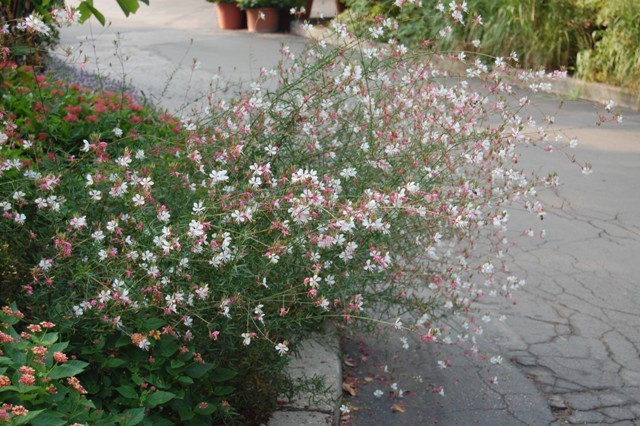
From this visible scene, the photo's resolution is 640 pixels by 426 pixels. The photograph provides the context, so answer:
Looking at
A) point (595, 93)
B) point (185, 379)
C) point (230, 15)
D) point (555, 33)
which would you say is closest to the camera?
point (185, 379)

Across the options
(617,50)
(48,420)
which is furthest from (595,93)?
(48,420)

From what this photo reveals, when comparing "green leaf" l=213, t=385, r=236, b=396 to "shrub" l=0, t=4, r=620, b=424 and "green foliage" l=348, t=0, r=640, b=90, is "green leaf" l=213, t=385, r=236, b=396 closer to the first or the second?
"shrub" l=0, t=4, r=620, b=424

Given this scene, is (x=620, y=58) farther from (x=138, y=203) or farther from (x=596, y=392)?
(x=138, y=203)

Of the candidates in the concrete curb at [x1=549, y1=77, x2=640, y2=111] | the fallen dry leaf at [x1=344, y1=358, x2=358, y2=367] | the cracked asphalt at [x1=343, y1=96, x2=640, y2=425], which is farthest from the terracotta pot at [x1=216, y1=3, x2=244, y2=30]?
the fallen dry leaf at [x1=344, y1=358, x2=358, y2=367]

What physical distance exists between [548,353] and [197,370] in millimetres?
2429

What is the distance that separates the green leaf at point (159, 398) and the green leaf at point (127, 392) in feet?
0.15

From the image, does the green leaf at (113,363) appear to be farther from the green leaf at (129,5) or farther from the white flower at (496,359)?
the white flower at (496,359)

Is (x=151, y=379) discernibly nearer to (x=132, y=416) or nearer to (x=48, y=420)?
(x=132, y=416)

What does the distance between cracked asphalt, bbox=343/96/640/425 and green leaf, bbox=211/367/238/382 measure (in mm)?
976

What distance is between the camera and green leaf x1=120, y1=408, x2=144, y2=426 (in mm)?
2723

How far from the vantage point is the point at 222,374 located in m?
3.27

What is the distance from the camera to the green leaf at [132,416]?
2.72m

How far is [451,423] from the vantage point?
4121mm

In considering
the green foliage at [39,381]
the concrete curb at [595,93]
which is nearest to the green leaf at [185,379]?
the green foliage at [39,381]
